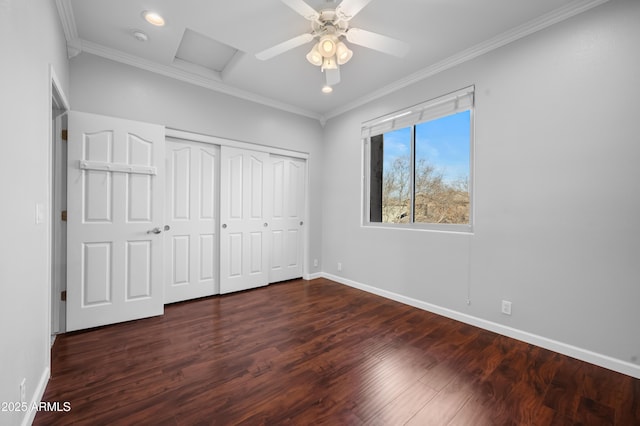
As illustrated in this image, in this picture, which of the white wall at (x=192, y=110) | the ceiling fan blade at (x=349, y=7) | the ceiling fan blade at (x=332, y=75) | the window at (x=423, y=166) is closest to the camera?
the ceiling fan blade at (x=349, y=7)

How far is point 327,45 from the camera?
219 centimetres

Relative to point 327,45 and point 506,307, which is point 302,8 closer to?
point 327,45

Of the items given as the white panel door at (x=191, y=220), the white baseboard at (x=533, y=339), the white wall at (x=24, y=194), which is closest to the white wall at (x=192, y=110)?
the white panel door at (x=191, y=220)

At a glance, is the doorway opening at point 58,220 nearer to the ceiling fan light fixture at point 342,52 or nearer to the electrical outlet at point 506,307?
the ceiling fan light fixture at point 342,52

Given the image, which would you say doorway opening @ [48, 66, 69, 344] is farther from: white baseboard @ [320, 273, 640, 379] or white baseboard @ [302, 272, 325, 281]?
white baseboard @ [320, 273, 640, 379]

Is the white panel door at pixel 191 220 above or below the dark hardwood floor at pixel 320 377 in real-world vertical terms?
above

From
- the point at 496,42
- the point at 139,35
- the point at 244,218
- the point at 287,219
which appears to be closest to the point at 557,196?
the point at 496,42

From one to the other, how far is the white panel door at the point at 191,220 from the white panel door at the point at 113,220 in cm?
36

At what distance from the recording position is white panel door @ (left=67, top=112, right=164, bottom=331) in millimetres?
2564

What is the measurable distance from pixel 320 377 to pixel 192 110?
3.33m

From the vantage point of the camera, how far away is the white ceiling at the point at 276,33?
7.20 ft

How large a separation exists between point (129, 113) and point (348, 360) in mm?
3385

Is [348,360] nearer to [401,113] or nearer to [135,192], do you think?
[135,192]

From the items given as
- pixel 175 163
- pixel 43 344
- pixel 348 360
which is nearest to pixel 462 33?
pixel 348 360
